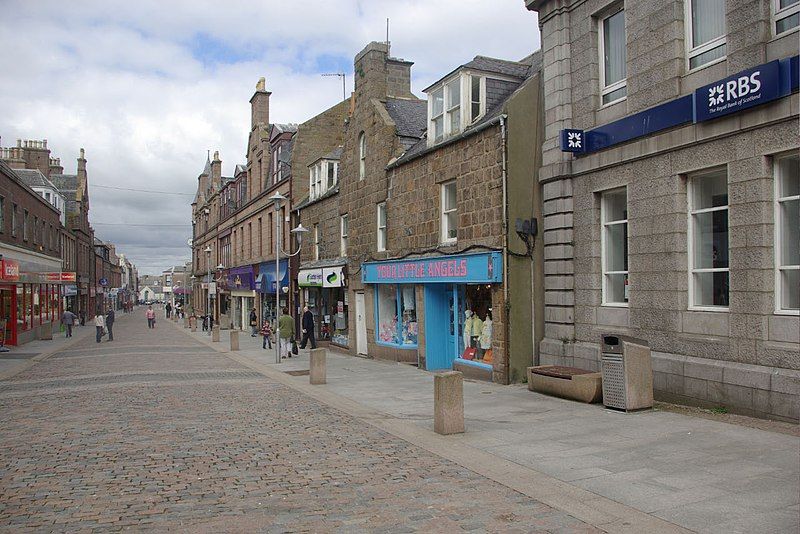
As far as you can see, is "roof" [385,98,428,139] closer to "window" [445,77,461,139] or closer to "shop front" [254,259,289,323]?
"window" [445,77,461,139]

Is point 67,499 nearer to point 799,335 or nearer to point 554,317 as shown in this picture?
point 799,335

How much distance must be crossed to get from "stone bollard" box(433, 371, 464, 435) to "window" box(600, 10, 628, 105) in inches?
262

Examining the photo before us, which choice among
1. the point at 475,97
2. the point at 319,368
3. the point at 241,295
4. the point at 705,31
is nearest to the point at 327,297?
the point at 319,368

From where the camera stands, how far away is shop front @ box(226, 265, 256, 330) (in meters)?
41.7

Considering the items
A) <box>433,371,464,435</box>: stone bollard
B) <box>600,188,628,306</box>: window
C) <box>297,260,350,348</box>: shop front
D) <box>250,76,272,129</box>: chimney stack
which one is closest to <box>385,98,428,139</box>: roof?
<box>297,260,350,348</box>: shop front

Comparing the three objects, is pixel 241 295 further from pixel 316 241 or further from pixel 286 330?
pixel 286 330

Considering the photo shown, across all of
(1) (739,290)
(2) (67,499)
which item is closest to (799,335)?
(1) (739,290)

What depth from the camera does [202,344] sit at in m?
32.7

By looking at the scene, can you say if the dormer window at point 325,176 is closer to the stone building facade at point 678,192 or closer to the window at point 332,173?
the window at point 332,173

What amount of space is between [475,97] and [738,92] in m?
8.42

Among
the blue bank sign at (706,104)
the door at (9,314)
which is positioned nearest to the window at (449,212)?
the blue bank sign at (706,104)

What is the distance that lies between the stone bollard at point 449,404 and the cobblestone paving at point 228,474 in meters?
0.70

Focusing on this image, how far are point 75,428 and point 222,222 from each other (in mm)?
43488

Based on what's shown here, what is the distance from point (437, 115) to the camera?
732 inches
